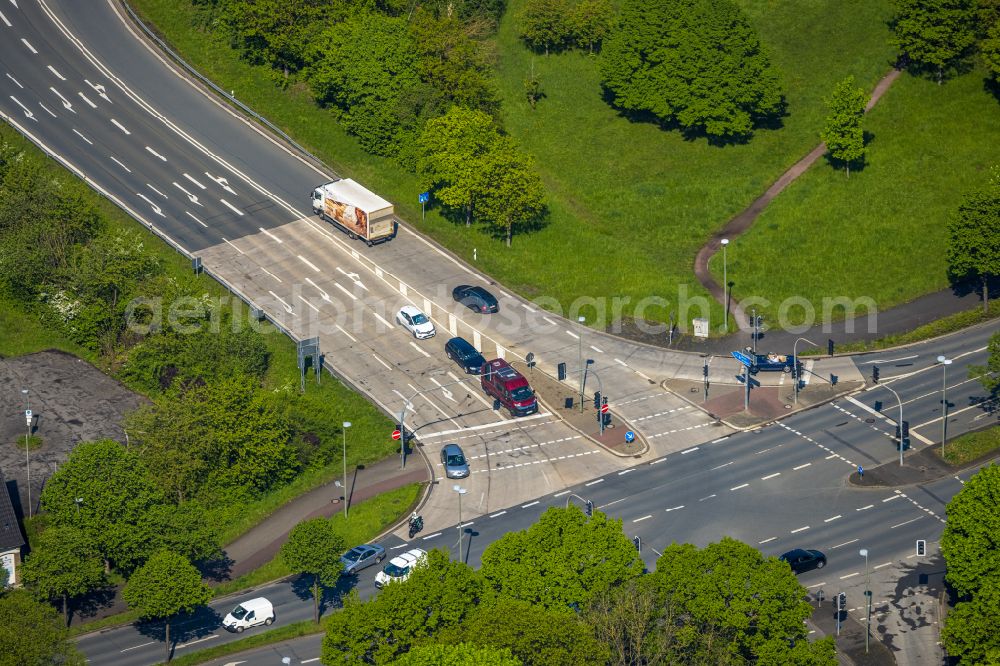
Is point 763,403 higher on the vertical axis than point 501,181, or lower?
lower

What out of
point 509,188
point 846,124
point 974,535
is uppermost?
point 846,124

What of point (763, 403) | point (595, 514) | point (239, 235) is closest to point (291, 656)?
point (595, 514)

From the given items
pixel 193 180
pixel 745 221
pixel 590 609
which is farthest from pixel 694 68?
pixel 590 609

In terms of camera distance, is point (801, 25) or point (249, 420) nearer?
point (249, 420)

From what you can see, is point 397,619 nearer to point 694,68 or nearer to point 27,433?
point 27,433

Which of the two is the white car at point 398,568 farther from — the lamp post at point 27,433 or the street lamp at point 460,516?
the lamp post at point 27,433

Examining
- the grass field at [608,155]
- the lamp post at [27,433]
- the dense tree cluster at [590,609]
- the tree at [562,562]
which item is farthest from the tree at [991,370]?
the lamp post at [27,433]

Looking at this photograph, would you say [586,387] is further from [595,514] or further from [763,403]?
[595,514]
